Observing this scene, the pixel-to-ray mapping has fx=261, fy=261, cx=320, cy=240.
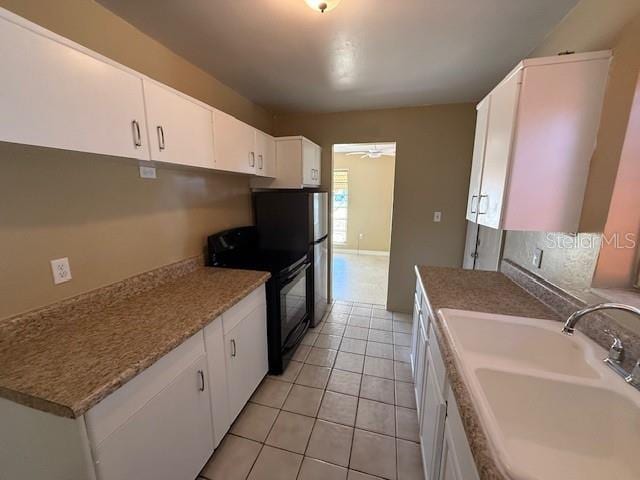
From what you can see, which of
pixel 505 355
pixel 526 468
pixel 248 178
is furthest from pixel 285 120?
pixel 526 468

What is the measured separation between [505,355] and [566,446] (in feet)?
1.37

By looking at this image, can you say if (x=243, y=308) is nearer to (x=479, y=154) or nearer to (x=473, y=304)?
(x=473, y=304)

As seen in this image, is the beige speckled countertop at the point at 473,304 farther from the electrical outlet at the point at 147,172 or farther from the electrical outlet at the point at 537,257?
the electrical outlet at the point at 147,172

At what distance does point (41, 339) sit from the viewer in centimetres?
108

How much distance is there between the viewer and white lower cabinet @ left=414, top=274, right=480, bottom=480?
791 mm

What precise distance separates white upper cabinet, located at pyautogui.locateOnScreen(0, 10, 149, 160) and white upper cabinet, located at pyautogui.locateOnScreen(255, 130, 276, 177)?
3.72 feet

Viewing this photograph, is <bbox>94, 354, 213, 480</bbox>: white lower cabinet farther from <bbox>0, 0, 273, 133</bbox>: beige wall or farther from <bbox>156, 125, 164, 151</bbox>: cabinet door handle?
<bbox>0, 0, 273, 133</bbox>: beige wall

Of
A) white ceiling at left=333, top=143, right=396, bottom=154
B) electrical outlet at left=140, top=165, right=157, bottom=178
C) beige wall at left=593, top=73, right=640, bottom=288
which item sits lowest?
beige wall at left=593, top=73, right=640, bottom=288

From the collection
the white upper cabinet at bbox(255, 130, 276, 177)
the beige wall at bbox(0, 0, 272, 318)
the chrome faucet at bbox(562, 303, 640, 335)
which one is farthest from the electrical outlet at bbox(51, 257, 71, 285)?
the chrome faucet at bbox(562, 303, 640, 335)

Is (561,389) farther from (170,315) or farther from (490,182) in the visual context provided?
(170,315)

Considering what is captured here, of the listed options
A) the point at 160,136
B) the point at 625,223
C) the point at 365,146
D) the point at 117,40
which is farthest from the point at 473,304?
the point at 365,146

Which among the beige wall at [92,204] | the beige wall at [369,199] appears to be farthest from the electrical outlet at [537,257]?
the beige wall at [369,199]

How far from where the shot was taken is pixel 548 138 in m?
1.16

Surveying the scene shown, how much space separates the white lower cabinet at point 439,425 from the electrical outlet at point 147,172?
1.90 metres
